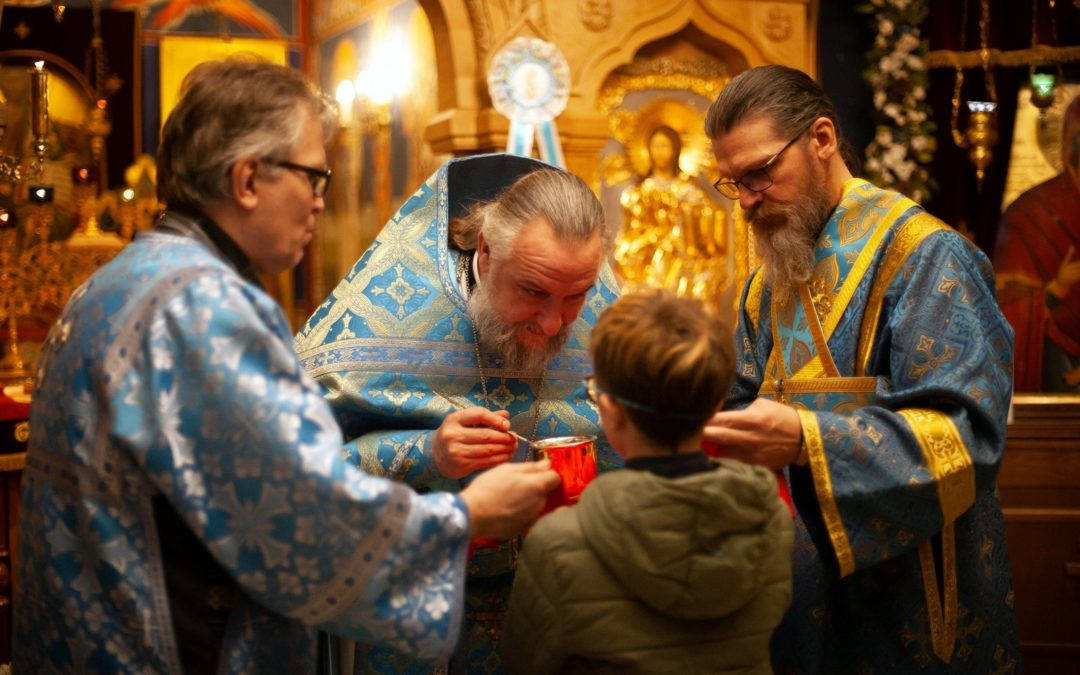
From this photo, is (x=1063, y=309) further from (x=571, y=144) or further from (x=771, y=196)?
(x=771, y=196)

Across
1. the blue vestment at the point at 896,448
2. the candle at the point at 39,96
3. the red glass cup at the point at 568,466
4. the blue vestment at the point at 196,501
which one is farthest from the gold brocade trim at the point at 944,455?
the candle at the point at 39,96

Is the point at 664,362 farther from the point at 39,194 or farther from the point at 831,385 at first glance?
the point at 39,194

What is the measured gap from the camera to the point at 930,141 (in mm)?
6422

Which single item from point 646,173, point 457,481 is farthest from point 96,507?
point 646,173

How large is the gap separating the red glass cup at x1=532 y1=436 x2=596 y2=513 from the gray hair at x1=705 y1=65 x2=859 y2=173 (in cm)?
90

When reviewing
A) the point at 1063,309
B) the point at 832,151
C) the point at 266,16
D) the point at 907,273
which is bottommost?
the point at 1063,309

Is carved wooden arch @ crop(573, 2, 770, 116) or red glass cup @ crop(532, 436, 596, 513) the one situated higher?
carved wooden arch @ crop(573, 2, 770, 116)

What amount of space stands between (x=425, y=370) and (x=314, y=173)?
0.86 metres

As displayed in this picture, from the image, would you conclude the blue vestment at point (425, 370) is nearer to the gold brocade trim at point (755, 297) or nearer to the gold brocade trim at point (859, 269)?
the gold brocade trim at point (755, 297)

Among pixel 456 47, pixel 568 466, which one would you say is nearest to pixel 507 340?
pixel 568 466

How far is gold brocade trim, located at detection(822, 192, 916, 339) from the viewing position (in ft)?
8.67

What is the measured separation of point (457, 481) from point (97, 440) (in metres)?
1.01

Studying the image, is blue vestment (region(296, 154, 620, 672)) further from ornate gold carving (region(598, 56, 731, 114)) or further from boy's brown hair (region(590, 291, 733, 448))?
ornate gold carving (region(598, 56, 731, 114))

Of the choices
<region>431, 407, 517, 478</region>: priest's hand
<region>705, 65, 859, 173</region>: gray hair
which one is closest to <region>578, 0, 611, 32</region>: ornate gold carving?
<region>705, 65, 859, 173</region>: gray hair
